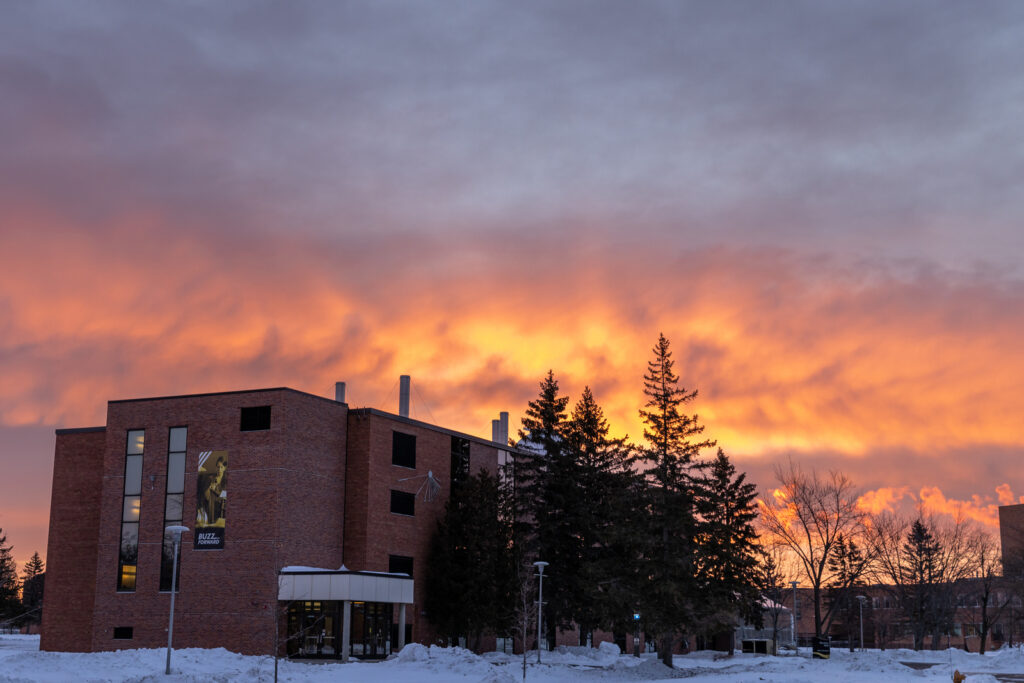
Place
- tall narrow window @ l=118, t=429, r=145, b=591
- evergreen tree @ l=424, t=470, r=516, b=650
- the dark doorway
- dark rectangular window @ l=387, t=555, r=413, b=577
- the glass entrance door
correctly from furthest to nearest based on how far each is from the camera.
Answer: evergreen tree @ l=424, t=470, r=516, b=650
dark rectangular window @ l=387, t=555, r=413, b=577
tall narrow window @ l=118, t=429, r=145, b=591
the glass entrance door
the dark doorway

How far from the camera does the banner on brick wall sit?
56312 mm

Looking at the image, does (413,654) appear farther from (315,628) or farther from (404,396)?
(404,396)

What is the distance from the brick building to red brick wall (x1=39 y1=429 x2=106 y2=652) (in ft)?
0.43

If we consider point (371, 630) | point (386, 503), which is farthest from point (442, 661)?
point (386, 503)

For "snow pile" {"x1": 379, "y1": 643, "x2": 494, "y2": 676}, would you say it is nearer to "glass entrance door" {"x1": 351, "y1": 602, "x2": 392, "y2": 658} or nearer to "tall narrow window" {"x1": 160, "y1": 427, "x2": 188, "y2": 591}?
"glass entrance door" {"x1": 351, "y1": 602, "x2": 392, "y2": 658}

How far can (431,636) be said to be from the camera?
6303cm

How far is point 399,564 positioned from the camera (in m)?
61.7

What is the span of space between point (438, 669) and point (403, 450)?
20.2 meters

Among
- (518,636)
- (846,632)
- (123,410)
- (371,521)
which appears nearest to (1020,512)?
(846,632)

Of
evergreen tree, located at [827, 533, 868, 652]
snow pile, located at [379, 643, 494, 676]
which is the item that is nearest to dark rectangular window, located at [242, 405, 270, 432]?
Result: snow pile, located at [379, 643, 494, 676]

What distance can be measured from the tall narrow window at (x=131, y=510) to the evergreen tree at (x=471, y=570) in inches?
710

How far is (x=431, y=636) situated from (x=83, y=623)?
2215cm

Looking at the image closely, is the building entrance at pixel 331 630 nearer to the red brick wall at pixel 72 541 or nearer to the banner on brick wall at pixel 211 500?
the banner on brick wall at pixel 211 500

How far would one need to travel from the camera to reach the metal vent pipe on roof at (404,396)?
73.8 metres
